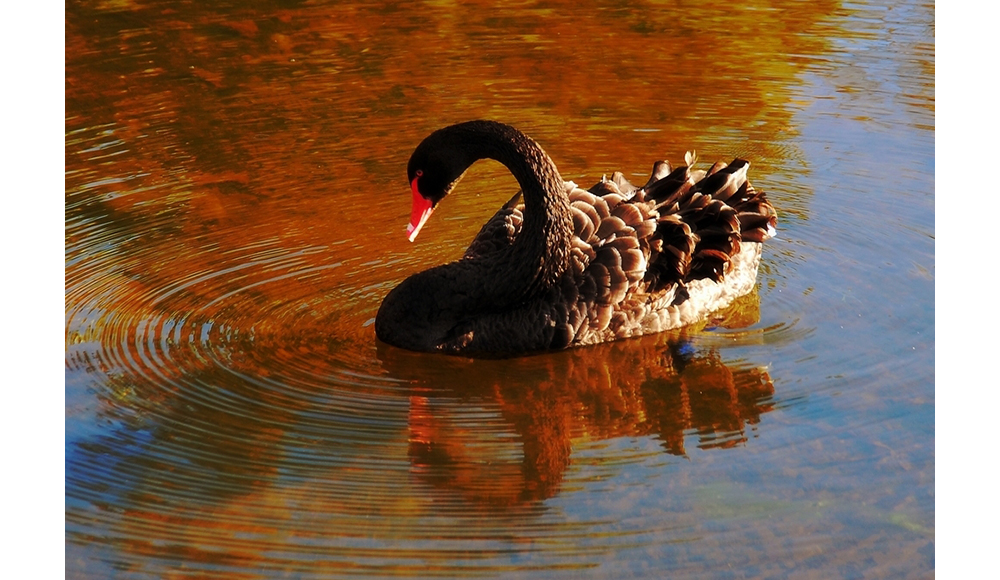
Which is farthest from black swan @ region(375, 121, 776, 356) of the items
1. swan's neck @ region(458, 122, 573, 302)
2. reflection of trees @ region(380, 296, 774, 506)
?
reflection of trees @ region(380, 296, 774, 506)

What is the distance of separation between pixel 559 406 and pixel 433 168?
4.94ft

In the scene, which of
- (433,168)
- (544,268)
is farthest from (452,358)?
(433,168)

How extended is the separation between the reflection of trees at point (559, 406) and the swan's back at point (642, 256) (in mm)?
148

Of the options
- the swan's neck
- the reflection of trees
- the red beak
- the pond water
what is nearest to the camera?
the pond water

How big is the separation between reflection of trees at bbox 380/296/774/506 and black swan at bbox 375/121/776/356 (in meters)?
0.13

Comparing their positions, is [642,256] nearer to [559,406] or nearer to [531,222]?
[531,222]

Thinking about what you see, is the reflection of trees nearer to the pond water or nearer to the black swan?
the pond water

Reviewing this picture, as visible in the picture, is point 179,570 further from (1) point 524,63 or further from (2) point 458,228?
(1) point 524,63

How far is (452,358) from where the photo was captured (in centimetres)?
620

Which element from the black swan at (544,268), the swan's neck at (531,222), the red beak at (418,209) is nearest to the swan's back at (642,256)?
the black swan at (544,268)

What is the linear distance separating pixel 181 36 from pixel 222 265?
15.7 ft

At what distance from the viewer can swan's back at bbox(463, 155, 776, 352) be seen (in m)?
6.25

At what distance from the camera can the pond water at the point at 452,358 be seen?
15.3 ft

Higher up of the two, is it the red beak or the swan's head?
the swan's head
